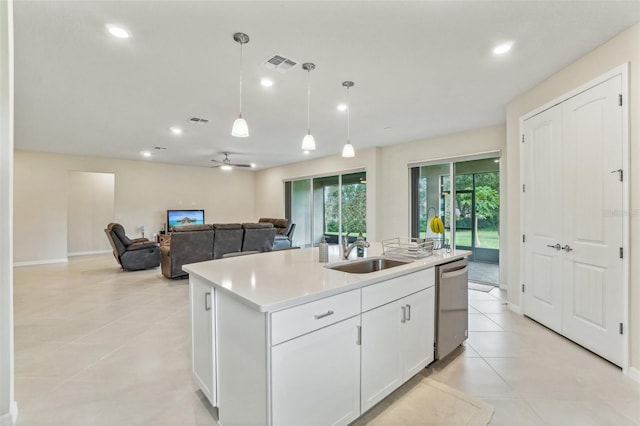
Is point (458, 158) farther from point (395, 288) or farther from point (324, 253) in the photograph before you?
point (395, 288)

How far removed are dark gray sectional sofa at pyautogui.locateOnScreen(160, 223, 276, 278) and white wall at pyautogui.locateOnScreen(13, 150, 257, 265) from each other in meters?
3.79

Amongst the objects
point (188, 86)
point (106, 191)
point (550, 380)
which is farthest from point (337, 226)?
point (106, 191)

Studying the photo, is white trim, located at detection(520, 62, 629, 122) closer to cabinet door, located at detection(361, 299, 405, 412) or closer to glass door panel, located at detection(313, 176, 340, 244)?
cabinet door, located at detection(361, 299, 405, 412)

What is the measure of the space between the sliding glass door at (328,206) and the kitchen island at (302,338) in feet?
15.1

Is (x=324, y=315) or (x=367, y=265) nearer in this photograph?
(x=324, y=315)

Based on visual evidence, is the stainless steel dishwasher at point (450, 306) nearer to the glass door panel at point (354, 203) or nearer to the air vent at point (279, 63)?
the air vent at point (279, 63)

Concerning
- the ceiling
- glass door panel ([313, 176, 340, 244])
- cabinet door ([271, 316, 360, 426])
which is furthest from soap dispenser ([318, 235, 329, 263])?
glass door panel ([313, 176, 340, 244])

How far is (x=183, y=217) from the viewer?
28.9 ft

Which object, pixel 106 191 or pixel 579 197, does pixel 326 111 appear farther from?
pixel 106 191

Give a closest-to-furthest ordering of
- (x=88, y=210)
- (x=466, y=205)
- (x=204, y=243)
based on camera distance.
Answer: (x=204, y=243) → (x=466, y=205) → (x=88, y=210)

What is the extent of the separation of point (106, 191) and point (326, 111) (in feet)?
26.2

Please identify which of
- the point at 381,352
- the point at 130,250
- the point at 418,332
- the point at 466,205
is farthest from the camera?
the point at 130,250

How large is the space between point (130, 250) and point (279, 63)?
506 cm

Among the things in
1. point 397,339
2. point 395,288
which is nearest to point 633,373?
point 397,339
